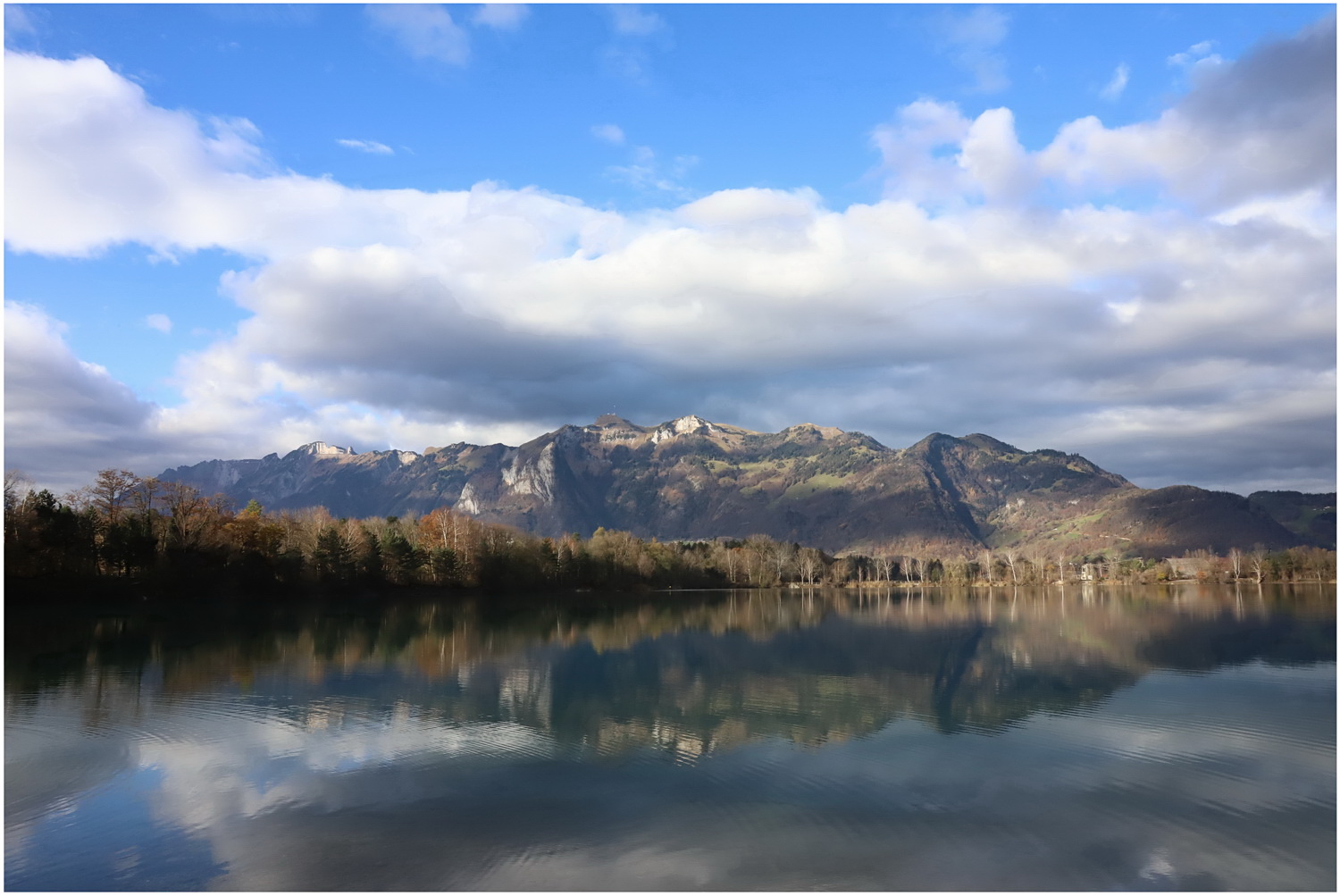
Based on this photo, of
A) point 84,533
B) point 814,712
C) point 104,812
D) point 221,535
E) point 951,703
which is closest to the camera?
point 104,812

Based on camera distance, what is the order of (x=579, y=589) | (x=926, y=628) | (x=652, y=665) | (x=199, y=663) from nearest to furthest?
(x=199, y=663), (x=652, y=665), (x=926, y=628), (x=579, y=589)

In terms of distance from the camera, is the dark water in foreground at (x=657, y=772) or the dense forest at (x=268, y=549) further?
the dense forest at (x=268, y=549)

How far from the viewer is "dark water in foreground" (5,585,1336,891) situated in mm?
14055

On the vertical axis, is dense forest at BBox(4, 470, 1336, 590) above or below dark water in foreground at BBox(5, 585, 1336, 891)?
above

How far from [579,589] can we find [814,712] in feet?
363

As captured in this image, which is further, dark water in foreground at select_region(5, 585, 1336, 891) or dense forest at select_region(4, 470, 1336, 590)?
dense forest at select_region(4, 470, 1336, 590)

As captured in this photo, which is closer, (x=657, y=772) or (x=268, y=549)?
(x=657, y=772)

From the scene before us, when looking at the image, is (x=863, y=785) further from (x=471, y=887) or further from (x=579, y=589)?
(x=579, y=589)

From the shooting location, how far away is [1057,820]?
54.9ft

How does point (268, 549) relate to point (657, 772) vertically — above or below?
above

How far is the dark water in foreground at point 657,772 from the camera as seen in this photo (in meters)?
14.1

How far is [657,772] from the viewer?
65.3 feet

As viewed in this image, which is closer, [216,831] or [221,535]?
[216,831]

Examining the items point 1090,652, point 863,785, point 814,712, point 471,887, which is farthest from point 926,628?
point 471,887
